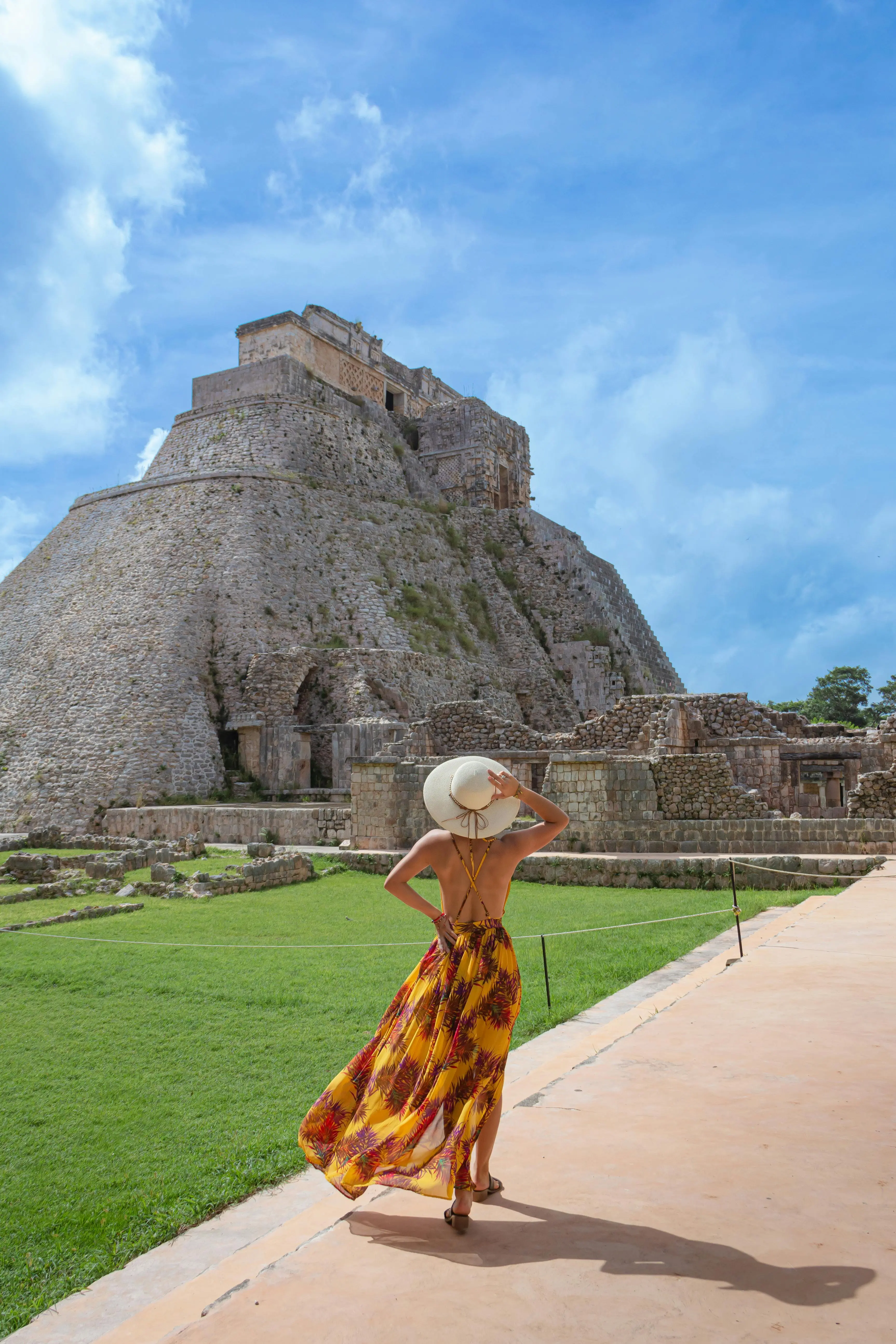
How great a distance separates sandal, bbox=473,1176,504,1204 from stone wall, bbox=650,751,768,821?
11393 millimetres

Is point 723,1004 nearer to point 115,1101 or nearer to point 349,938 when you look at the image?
point 115,1101

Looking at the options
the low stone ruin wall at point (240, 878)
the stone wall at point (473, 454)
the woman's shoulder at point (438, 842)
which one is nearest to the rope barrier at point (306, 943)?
the low stone ruin wall at point (240, 878)

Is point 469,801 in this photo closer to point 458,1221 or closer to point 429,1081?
point 429,1081

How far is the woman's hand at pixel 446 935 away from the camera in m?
3.12

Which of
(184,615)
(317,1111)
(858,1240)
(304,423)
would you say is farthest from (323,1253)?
(304,423)

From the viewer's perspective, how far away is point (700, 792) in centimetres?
1401

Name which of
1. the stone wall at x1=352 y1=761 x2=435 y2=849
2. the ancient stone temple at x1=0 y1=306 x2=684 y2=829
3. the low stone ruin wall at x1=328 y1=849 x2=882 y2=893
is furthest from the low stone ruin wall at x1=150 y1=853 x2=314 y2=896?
the ancient stone temple at x1=0 y1=306 x2=684 y2=829

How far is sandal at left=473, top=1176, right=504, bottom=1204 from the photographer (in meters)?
2.92

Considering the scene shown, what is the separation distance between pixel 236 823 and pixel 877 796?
36.6 feet

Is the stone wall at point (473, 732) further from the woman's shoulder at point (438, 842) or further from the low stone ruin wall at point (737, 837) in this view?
the woman's shoulder at point (438, 842)

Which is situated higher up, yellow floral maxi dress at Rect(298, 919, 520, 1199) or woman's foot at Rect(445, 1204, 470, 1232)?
yellow floral maxi dress at Rect(298, 919, 520, 1199)

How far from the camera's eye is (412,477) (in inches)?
1473

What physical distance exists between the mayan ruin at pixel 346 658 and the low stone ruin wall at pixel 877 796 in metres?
0.04

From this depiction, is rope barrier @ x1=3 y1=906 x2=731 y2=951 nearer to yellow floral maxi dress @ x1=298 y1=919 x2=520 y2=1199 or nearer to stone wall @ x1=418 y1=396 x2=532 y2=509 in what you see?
yellow floral maxi dress @ x1=298 y1=919 x2=520 y2=1199
